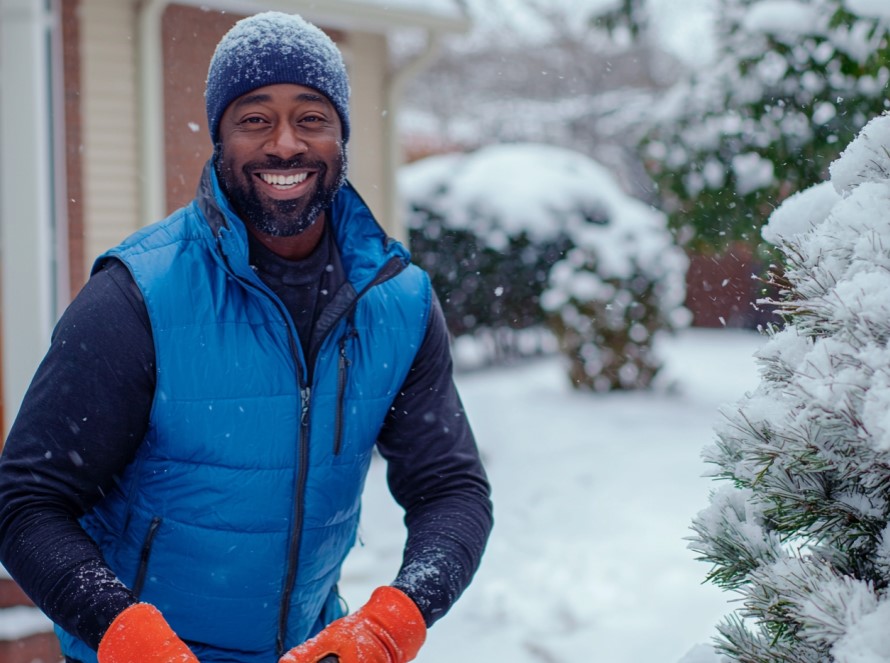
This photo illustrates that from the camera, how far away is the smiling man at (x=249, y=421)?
1526mm

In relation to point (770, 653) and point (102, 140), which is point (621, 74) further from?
point (770, 653)

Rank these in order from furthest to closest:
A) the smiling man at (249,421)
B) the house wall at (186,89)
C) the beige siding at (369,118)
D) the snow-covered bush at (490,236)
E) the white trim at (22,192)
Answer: the snow-covered bush at (490,236) → the beige siding at (369,118) → the house wall at (186,89) → the white trim at (22,192) → the smiling man at (249,421)

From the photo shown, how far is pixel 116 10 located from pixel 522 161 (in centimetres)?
534

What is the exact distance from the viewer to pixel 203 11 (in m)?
5.94

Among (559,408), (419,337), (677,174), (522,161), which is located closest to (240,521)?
(419,337)

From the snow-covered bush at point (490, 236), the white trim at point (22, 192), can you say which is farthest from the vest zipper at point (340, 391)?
the snow-covered bush at point (490, 236)

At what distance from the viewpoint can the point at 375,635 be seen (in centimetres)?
157

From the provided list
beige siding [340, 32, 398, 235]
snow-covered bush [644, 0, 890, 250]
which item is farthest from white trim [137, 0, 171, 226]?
snow-covered bush [644, 0, 890, 250]

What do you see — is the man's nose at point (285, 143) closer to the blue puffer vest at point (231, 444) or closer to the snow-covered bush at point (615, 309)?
the blue puffer vest at point (231, 444)

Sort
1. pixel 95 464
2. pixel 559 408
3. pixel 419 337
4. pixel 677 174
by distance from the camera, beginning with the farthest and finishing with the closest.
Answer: pixel 559 408 → pixel 677 174 → pixel 419 337 → pixel 95 464

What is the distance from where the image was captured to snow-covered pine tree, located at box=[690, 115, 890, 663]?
1.04 metres

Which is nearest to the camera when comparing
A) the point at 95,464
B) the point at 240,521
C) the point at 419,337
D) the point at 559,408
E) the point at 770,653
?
the point at 770,653

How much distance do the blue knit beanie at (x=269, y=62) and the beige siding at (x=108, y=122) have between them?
161 inches

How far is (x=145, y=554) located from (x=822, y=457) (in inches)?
46.0
